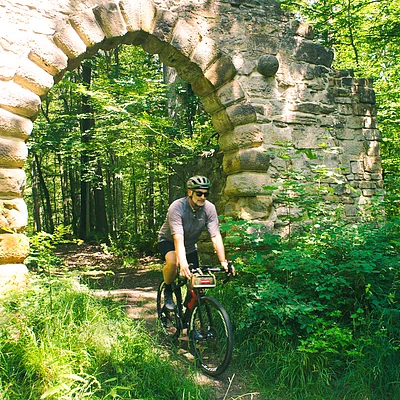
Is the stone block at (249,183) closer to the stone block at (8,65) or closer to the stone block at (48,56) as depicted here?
the stone block at (48,56)

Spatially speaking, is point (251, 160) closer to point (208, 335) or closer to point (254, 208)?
point (254, 208)

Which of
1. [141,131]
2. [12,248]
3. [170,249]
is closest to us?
[170,249]

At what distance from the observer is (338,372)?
3.59 meters

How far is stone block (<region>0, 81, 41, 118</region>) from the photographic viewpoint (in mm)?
4453

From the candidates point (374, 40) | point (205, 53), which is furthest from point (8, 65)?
point (374, 40)

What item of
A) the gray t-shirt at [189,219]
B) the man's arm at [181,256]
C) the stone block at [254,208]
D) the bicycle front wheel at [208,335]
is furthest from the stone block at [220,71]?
the bicycle front wheel at [208,335]

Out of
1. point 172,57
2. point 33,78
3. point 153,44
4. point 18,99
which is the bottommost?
point 18,99

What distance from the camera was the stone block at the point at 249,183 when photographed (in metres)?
5.82

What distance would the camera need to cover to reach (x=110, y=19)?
507 centimetres

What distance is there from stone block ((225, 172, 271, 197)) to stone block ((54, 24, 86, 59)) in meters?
2.67

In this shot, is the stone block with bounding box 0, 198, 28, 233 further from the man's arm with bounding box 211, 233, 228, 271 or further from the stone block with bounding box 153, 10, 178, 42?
the stone block with bounding box 153, 10, 178, 42

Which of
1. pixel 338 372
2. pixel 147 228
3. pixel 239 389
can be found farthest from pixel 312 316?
pixel 147 228

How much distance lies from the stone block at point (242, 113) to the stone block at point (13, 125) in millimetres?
2741

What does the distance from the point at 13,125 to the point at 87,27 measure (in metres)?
1.53
